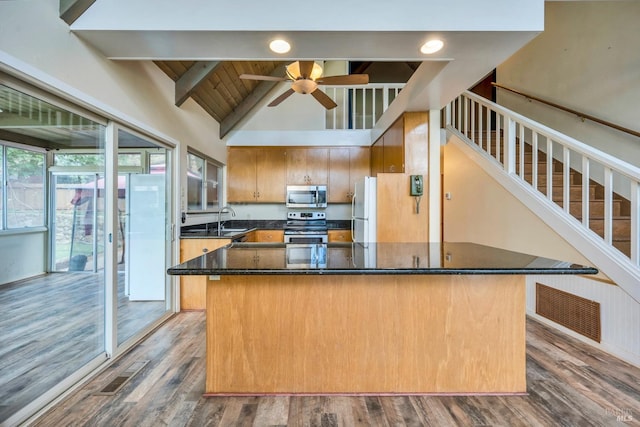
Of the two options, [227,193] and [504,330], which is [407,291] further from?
[227,193]

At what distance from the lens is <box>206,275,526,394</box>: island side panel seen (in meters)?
1.89

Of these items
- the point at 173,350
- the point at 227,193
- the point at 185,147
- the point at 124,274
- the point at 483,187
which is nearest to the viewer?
the point at 173,350

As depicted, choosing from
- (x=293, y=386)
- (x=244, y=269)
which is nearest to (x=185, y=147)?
(x=244, y=269)

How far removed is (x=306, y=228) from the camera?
15.9ft

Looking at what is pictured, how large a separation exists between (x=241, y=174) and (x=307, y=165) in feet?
3.71

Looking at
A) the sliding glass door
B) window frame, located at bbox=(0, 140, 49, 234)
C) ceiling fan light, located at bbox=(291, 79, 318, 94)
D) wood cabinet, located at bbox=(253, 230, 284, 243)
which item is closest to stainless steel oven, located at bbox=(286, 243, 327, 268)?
ceiling fan light, located at bbox=(291, 79, 318, 94)

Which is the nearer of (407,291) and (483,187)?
(407,291)

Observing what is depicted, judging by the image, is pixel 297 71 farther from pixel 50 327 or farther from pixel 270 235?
pixel 50 327

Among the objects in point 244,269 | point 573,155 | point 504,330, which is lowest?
point 504,330

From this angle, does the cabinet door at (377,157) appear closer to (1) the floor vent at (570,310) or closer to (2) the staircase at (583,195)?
(2) the staircase at (583,195)

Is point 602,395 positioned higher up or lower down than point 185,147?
lower down

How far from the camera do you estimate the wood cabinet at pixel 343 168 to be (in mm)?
Result: 5051

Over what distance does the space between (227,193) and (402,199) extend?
119 inches

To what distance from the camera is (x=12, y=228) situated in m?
2.67
